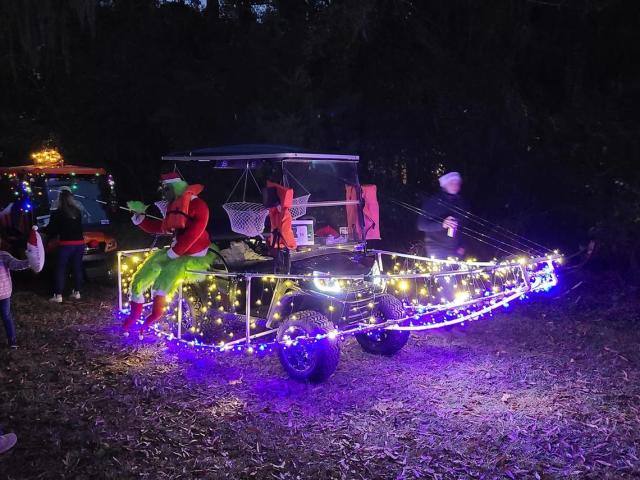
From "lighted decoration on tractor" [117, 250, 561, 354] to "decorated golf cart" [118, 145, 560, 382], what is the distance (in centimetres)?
1

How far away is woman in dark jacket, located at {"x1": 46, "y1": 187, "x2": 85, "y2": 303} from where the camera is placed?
834 cm

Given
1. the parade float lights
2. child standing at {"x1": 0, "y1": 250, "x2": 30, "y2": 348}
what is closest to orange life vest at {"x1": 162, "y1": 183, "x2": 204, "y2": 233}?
child standing at {"x1": 0, "y1": 250, "x2": 30, "y2": 348}

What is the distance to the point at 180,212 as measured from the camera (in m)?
5.40

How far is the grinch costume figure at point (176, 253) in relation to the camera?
17.8 ft

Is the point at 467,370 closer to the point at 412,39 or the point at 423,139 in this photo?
the point at 423,139

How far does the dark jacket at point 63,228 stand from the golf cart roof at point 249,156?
302 centimetres

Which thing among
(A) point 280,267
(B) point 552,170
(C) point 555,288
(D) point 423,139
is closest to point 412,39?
(D) point 423,139

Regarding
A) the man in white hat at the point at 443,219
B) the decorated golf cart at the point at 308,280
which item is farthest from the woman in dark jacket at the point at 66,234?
the man in white hat at the point at 443,219

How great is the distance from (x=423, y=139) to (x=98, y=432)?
813 centimetres

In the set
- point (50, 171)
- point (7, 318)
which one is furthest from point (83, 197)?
point (7, 318)

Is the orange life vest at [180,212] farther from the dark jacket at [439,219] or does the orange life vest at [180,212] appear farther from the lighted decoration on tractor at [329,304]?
the dark jacket at [439,219]

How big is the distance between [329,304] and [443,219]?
7.39 ft

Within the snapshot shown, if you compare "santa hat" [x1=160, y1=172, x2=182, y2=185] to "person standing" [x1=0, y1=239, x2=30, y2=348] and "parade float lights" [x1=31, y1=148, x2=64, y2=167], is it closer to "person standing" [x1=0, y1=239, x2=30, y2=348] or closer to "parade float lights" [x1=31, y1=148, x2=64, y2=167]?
"person standing" [x1=0, y1=239, x2=30, y2=348]

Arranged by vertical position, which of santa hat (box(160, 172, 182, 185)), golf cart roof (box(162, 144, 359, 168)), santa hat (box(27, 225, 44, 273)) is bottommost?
santa hat (box(27, 225, 44, 273))
